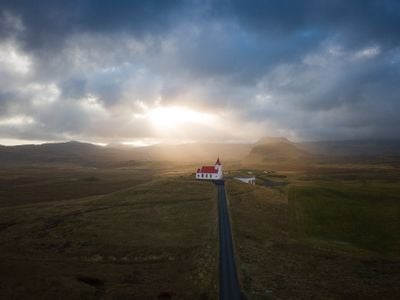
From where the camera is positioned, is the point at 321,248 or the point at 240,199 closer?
the point at 321,248

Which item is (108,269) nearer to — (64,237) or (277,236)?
(64,237)

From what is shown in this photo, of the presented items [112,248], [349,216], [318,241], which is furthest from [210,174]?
[112,248]

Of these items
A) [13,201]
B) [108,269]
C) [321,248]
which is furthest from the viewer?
[13,201]

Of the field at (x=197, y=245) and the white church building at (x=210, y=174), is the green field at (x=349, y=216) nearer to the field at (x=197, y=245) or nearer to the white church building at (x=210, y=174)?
the field at (x=197, y=245)

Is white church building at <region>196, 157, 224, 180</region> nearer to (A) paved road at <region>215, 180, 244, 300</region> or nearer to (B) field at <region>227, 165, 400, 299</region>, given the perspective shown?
(B) field at <region>227, 165, 400, 299</region>

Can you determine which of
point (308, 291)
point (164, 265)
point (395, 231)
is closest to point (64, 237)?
point (164, 265)

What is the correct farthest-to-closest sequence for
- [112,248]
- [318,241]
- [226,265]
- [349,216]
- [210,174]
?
1. [210,174]
2. [349,216]
3. [318,241]
4. [112,248]
5. [226,265]

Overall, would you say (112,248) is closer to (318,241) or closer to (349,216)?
(318,241)
